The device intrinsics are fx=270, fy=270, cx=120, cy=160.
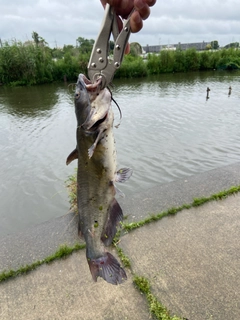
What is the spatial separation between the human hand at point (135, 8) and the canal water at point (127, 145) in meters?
1.16

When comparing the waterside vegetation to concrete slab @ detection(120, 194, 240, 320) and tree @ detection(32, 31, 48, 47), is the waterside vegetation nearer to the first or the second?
tree @ detection(32, 31, 48, 47)

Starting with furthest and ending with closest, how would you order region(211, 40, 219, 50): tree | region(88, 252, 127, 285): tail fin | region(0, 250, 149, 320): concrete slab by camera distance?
1. region(211, 40, 219, 50): tree
2. region(0, 250, 149, 320): concrete slab
3. region(88, 252, 127, 285): tail fin

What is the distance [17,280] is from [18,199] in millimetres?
4115

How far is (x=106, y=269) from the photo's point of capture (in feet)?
6.40

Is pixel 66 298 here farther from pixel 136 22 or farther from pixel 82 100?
pixel 136 22

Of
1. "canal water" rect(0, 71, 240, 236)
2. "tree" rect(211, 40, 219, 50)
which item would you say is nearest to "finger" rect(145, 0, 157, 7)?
"canal water" rect(0, 71, 240, 236)

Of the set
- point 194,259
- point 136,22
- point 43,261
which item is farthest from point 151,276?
point 136,22

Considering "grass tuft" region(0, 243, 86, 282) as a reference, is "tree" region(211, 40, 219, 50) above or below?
above

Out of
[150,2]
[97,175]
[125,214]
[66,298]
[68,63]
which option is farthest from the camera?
[68,63]

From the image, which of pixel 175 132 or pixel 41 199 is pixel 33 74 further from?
pixel 41 199

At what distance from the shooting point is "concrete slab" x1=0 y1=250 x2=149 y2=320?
2943 millimetres

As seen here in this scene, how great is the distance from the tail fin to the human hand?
64.5 inches

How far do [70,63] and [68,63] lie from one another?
25cm

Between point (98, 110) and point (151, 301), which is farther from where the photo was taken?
point (151, 301)
